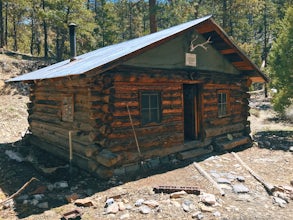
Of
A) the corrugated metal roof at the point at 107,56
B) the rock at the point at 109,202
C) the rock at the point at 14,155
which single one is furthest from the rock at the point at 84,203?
the rock at the point at 14,155

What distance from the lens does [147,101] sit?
10336 millimetres

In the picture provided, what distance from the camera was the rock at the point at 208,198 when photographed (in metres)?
7.46

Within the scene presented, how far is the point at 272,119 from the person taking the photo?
24156mm

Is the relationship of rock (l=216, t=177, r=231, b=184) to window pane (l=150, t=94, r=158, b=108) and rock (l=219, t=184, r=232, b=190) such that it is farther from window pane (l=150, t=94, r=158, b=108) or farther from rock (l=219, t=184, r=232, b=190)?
window pane (l=150, t=94, r=158, b=108)

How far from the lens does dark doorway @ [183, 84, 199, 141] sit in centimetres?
1246

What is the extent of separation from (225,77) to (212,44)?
1.84m

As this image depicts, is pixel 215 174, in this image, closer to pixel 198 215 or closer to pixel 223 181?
pixel 223 181

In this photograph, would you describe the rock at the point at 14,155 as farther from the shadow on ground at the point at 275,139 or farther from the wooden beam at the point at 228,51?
the shadow on ground at the point at 275,139

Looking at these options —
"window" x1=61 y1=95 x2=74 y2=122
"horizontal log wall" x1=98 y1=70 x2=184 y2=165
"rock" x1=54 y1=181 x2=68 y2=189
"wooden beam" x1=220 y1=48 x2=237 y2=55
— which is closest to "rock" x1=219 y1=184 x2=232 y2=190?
"horizontal log wall" x1=98 y1=70 x2=184 y2=165

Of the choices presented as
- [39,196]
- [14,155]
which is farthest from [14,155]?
[39,196]

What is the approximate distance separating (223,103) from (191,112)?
181cm

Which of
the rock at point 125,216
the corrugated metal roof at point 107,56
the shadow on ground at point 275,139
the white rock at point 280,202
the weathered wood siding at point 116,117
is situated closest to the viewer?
the rock at point 125,216

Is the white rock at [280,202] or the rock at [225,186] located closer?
the white rock at [280,202]

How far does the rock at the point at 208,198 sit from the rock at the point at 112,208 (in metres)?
2.23
